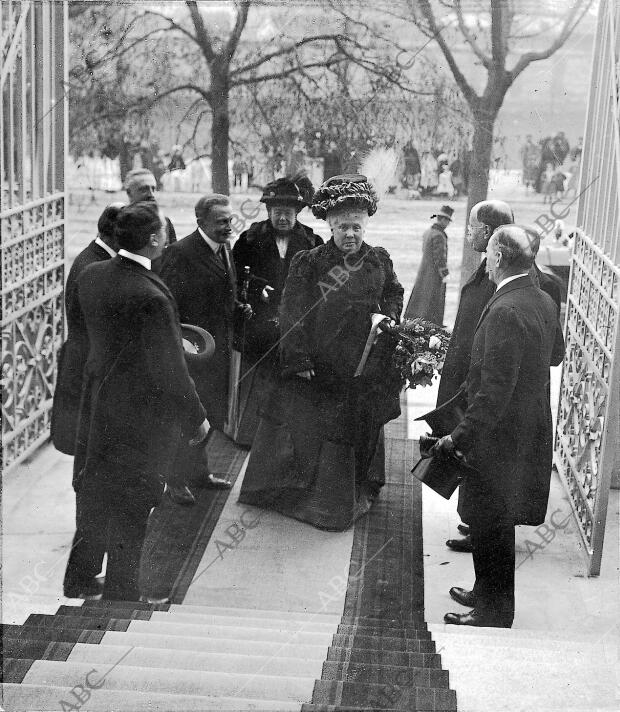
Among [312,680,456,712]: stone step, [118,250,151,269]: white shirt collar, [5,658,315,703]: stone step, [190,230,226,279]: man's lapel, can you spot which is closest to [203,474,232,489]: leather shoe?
[190,230,226,279]: man's lapel

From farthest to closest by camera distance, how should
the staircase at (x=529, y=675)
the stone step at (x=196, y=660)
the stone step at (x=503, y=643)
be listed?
the stone step at (x=503, y=643) → the stone step at (x=196, y=660) → the staircase at (x=529, y=675)

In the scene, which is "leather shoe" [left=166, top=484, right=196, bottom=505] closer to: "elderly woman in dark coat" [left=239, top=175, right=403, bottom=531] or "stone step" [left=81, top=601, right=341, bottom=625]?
"elderly woman in dark coat" [left=239, top=175, right=403, bottom=531]

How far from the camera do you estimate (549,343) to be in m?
3.79

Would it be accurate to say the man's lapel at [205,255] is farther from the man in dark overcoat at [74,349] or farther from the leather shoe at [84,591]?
the leather shoe at [84,591]

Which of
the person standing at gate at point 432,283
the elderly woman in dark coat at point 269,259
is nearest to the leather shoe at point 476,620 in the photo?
the elderly woman in dark coat at point 269,259

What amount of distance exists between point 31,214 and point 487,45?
8.50 feet

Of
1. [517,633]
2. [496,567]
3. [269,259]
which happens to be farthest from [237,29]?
[517,633]

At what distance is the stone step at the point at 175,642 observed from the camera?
3098 millimetres

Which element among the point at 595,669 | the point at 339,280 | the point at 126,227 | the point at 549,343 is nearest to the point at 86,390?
the point at 126,227

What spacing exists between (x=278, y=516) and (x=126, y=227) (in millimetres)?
2001

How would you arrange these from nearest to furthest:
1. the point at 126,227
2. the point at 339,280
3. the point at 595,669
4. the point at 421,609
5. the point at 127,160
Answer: the point at 595,669, the point at 126,227, the point at 421,609, the point at 339,280, the point at 127,160

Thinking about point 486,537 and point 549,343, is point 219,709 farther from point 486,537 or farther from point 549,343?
point 549,343

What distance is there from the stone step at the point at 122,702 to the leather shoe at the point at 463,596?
165 centimetres

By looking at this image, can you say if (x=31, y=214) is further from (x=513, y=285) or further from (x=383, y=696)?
(x=383, y=696)
